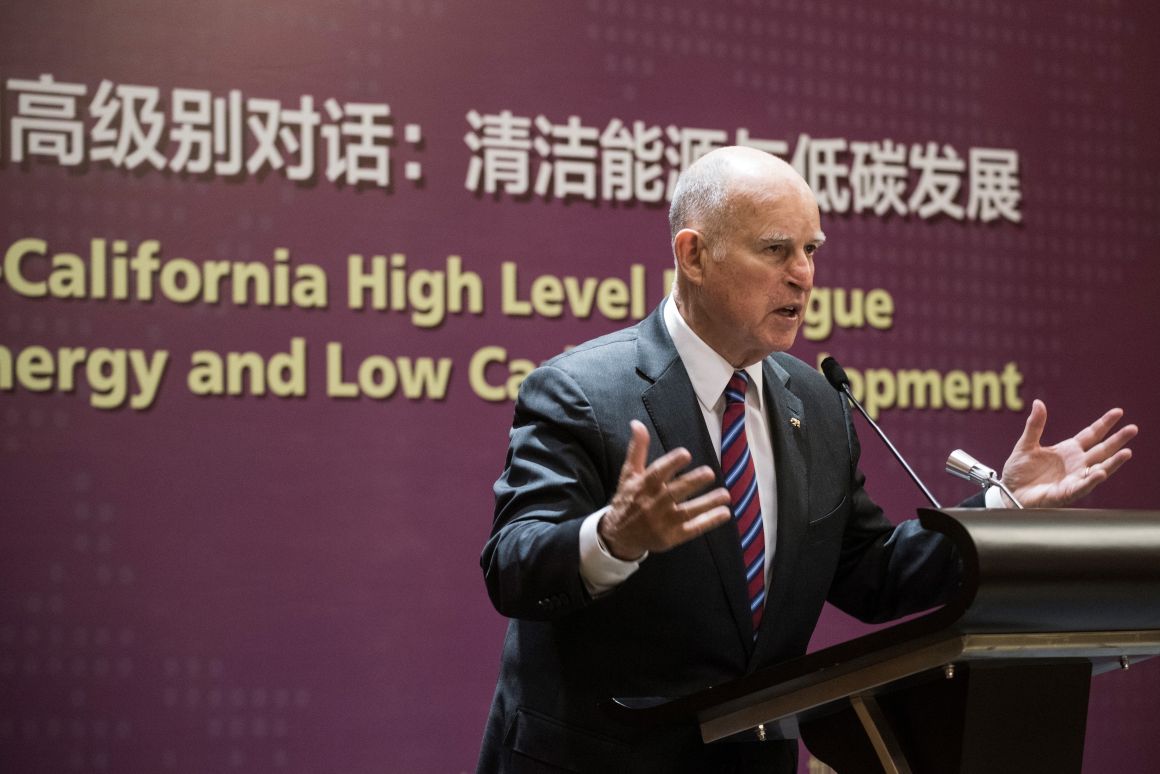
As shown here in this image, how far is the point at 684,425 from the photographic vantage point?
1828mm

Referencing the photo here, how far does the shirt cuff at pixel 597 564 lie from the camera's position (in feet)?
Answer: 4.94

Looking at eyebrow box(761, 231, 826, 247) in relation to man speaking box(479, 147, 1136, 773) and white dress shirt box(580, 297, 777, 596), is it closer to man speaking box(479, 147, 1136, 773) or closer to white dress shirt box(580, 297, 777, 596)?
man speaking box(479, 147, 1136, 773)

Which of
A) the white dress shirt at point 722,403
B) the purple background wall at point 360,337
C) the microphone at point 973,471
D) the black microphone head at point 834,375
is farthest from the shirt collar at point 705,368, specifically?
the purple background wall at point 360,337

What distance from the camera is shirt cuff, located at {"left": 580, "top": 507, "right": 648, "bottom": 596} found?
1.51m

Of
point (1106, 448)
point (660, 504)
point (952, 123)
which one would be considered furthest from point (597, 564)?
point (952, 123)

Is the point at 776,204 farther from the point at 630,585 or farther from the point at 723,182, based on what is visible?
the point at 630,585

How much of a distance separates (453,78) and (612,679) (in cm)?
211

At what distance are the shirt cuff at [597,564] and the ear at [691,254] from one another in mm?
549

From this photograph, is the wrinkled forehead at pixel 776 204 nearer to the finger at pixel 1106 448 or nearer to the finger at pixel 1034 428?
the finger at pixel 1034 428

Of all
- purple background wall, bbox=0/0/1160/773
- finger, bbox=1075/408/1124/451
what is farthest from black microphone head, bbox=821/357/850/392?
purple background wall, bbox=0/0/1160/773

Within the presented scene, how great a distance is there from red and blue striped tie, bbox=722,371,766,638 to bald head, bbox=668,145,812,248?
0.96ft

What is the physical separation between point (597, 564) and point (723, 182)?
0.69 metres

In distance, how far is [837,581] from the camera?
204 cm

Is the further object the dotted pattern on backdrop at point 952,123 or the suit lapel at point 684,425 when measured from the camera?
the dotted pattern on backdrop at point 952,123
